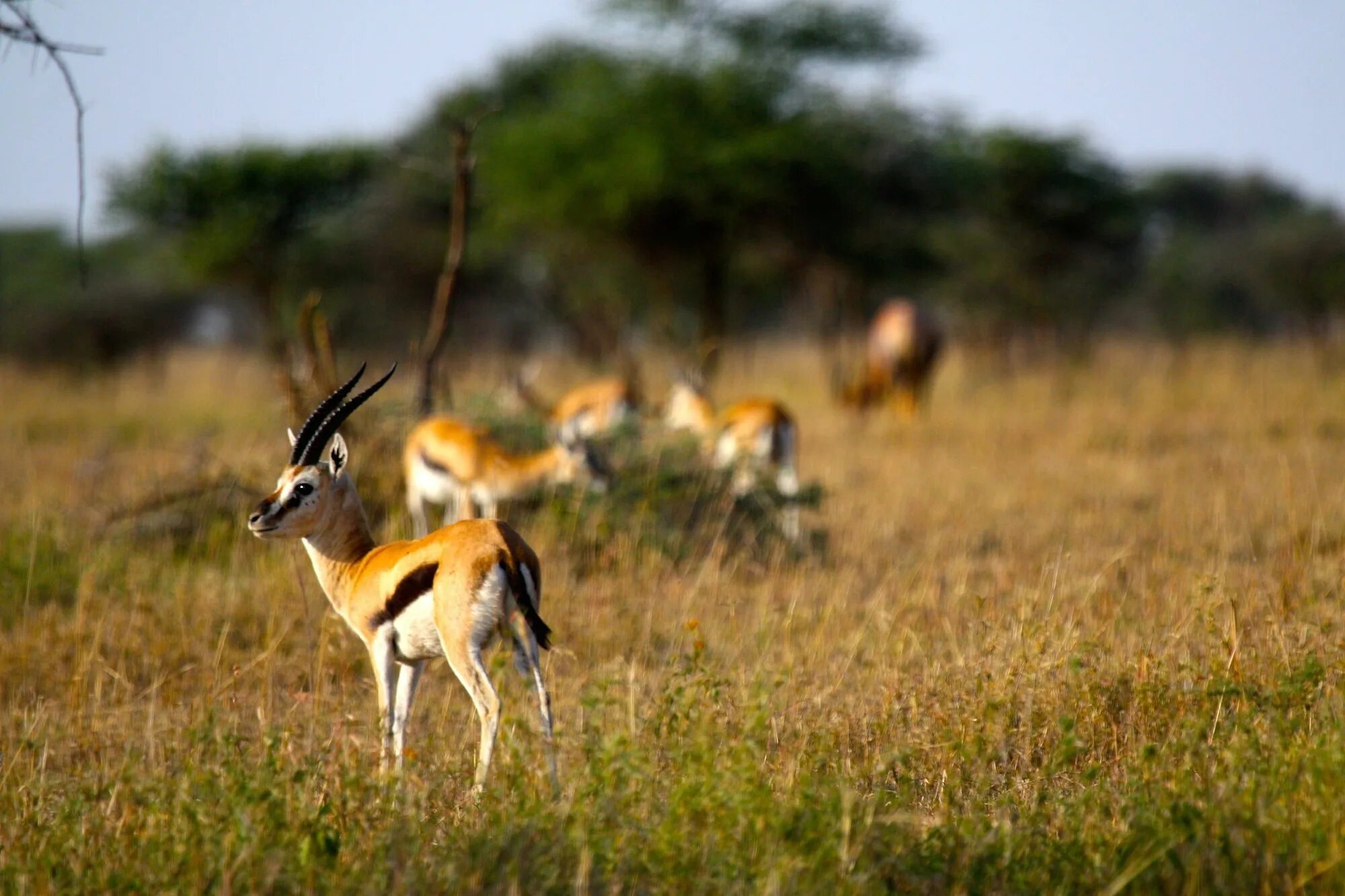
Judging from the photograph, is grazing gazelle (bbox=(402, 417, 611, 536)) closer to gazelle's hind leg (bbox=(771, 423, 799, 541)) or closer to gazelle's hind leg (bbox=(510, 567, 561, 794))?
gazelle's hind leg (bbox=(771, 423, 799, 541))

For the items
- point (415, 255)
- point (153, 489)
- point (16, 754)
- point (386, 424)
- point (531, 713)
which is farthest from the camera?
point (415, 255)

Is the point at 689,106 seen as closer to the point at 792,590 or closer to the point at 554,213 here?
the point at 554,213

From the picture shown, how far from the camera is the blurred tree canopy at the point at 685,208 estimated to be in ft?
55.7

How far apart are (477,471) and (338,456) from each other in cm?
268

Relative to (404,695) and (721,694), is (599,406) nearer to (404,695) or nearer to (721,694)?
(404,695)

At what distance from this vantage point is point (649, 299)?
2466cm

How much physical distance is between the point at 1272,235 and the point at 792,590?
21412 mm

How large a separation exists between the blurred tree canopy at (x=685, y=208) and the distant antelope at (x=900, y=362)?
2.29 m

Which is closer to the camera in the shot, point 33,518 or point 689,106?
point 33,518

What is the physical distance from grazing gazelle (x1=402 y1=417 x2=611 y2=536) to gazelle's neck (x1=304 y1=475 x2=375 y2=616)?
2493mm

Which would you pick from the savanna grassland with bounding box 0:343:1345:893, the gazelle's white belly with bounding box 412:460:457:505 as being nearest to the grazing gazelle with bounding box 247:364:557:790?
the savanna grassland with bounding box 0:343:1345:893

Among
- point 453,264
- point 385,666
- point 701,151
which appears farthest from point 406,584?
point 701,151

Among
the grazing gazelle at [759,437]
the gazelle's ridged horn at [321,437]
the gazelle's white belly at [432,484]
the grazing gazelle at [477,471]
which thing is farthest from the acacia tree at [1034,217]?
the gazelle's ridged horn at [321,437]

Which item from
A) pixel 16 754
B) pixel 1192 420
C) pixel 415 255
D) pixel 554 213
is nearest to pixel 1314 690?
pixel 16 754
